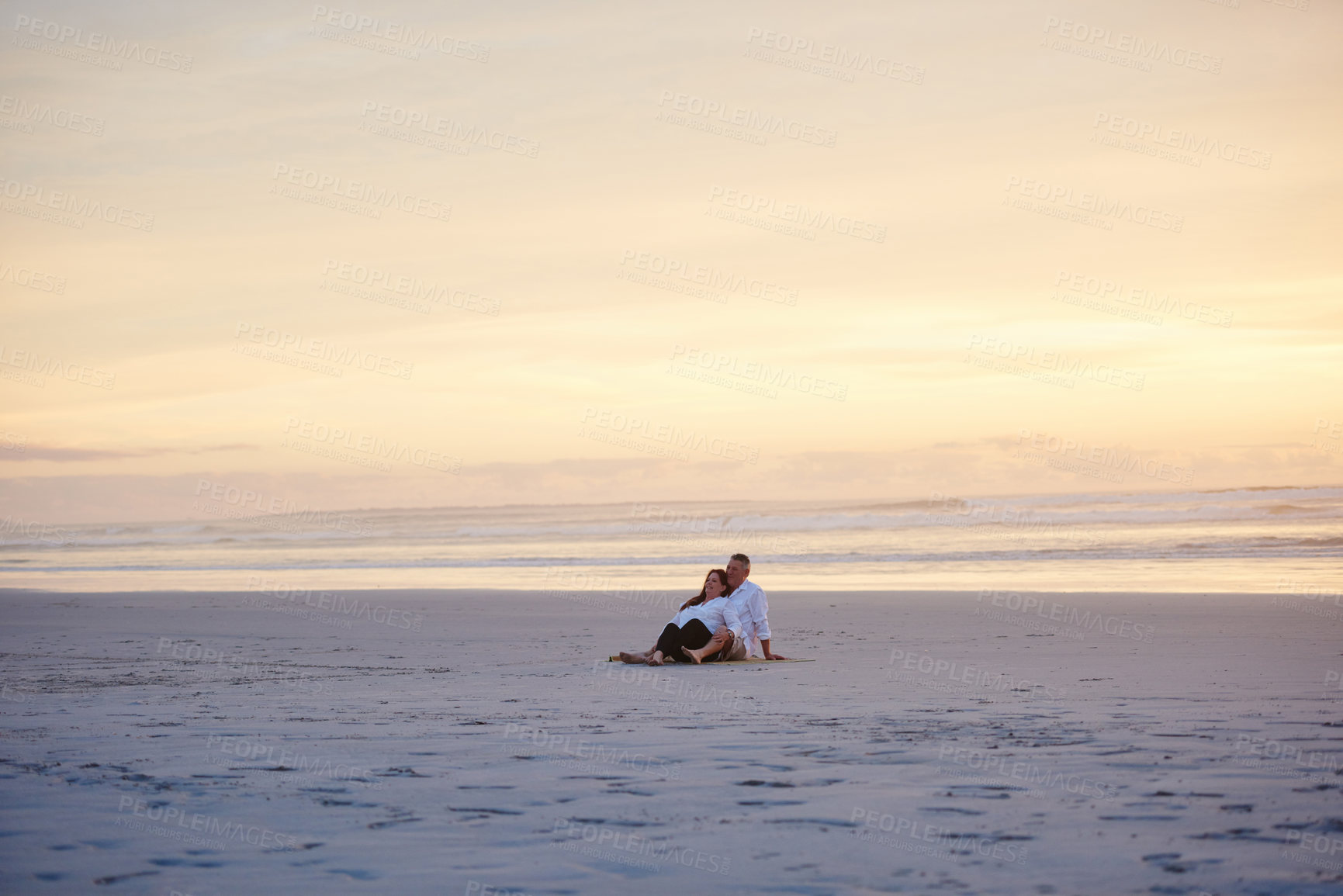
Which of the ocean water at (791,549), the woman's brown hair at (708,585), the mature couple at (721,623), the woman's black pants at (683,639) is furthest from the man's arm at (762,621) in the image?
the ocean water at (791,549)

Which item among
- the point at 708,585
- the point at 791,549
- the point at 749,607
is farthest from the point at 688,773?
the point at 791,549

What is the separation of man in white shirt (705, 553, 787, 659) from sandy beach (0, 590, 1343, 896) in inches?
20.6

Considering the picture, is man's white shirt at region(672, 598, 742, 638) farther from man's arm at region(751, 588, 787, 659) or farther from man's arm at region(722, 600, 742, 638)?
man's arm at region(751, 588, 787, 659)

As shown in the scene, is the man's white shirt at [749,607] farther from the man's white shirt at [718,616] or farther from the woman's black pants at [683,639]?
the woman's black pants at [683,639]

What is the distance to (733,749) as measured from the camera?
6.20 m

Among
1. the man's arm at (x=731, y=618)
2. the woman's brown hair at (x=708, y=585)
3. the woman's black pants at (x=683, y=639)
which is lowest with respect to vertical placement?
the woman's black pants at (x=683, y=639)

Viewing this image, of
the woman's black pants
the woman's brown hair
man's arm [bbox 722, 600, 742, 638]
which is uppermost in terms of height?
the woman's brown hair

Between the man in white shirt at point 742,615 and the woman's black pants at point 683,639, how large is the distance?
0.12 metres

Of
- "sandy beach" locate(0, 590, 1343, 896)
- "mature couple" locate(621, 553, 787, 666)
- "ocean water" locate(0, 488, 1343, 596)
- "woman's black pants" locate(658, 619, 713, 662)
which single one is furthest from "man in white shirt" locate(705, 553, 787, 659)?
"ocean water" locate(0, 488, 1343, 596)

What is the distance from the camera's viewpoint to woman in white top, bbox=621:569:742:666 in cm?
1096

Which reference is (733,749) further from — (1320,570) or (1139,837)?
(1320,570)

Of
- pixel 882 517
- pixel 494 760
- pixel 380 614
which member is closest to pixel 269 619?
pixel 380 614

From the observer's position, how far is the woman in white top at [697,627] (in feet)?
36.0

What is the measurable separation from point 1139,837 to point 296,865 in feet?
11.5
